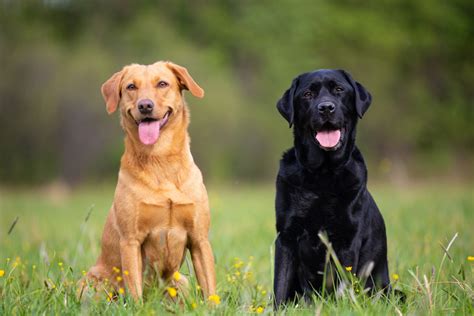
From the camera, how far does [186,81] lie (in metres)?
4.58

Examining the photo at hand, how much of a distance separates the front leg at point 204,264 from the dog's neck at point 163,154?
49cm

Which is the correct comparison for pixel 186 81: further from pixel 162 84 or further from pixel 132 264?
pixel 132 264

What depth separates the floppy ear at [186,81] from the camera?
4562mm

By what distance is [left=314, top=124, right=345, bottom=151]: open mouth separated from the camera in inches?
169

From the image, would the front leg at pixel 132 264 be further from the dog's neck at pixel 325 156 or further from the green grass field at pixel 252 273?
the dog's neck at pixel 325 156

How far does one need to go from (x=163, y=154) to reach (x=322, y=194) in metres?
1.13

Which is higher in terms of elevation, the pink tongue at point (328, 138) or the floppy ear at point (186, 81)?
the floppy ear at point (186, 81)

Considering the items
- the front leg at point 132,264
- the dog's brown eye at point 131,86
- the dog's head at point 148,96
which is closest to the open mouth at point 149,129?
the dog's head at point 148,96

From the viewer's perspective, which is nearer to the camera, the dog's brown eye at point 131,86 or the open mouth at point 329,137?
the open mouth at point 329,137

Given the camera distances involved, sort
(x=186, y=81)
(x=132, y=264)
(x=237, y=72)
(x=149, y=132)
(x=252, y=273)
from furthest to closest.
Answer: (x=237, y=72), (x=252, y=273), (x=186, y=81), (x=149, y=132), (x=132, y=264)

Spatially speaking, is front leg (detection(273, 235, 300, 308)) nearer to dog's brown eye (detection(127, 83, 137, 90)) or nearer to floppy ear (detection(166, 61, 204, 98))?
floppy ear (detection(166, 61, 204, 98))

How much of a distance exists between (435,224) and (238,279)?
13.1ft

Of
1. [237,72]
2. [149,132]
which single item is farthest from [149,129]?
[237,72]

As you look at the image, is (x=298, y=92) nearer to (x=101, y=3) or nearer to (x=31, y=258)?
(x=31, y=258)
